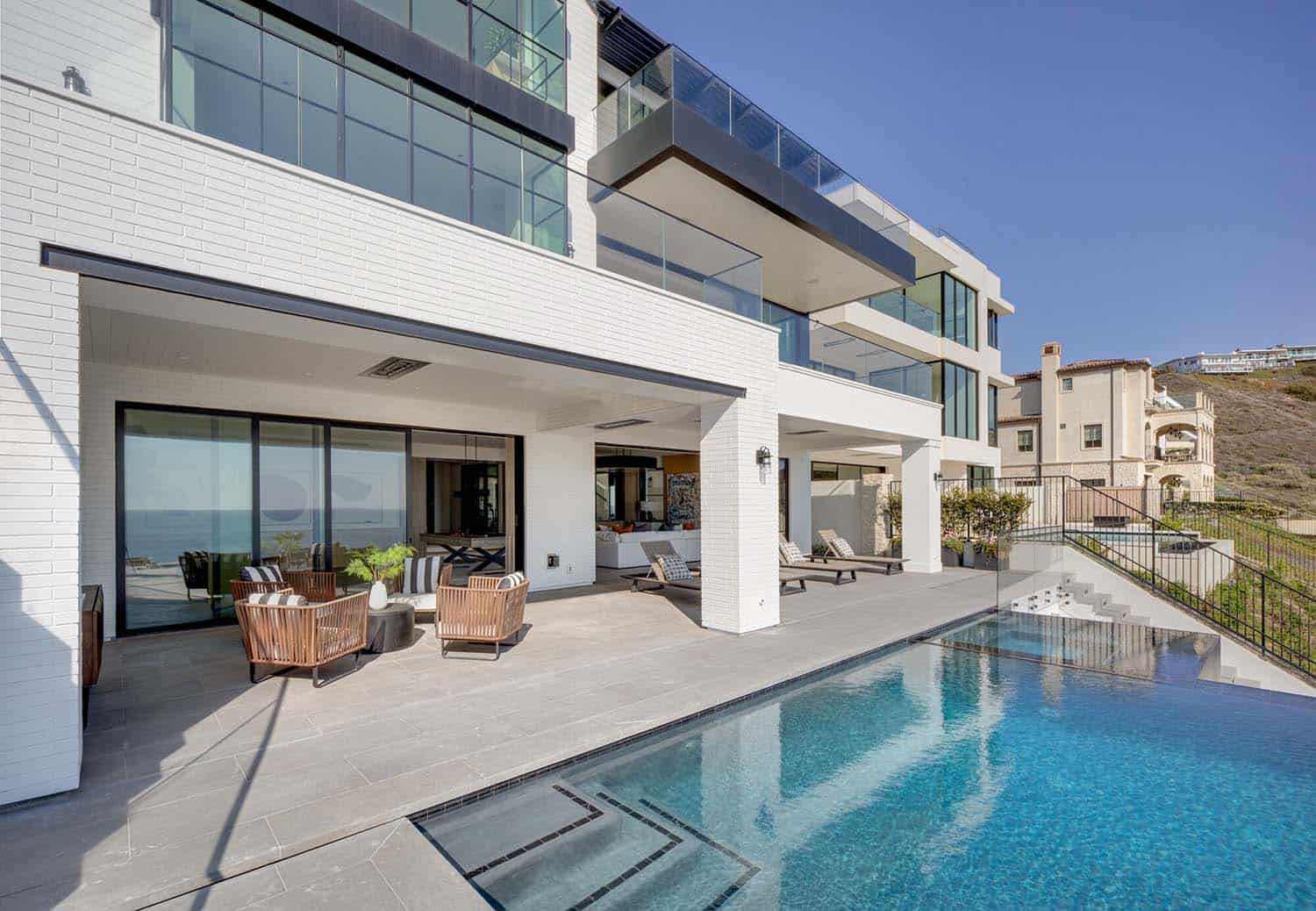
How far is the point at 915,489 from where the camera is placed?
14672 millimetres

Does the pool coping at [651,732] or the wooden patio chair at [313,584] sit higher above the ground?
the wooden patio chair at [313,584]

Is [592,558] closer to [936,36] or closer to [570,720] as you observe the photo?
[570,720]

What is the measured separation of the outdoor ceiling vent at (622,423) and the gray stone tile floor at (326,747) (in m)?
3.12

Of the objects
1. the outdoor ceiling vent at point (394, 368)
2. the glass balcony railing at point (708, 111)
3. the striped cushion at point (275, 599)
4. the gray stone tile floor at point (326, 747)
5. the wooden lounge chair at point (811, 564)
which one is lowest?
the wooden lounge chair at point (811, 564)

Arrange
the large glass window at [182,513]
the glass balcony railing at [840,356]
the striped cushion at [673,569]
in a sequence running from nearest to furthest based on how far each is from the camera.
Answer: the large glass window at [182,513] → the glass balcony railing at [840,356] → the striped cushion at [673,569]

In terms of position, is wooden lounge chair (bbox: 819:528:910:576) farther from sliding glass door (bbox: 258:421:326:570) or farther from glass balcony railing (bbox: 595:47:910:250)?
sliding glass door (bbox: 258:421:326:570)

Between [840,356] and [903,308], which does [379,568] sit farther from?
[903,308]

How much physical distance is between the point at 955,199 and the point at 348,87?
31.1 meters

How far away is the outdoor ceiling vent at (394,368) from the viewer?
7.34 m

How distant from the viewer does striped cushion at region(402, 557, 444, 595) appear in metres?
8.67

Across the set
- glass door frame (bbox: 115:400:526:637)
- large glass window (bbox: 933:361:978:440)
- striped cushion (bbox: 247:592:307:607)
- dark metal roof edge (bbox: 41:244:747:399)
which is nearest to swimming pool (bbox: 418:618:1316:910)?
striped cushion (bbox: 247:592:307:607)

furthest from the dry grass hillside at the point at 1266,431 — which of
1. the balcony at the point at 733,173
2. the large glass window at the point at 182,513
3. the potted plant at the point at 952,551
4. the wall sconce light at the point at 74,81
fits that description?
the wall sconce light at the point at 74,81

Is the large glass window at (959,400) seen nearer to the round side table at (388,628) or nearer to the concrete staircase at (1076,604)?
the concrete staircase at (1076,604)

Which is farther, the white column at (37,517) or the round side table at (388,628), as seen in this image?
Result: the round side table at (388,628)
